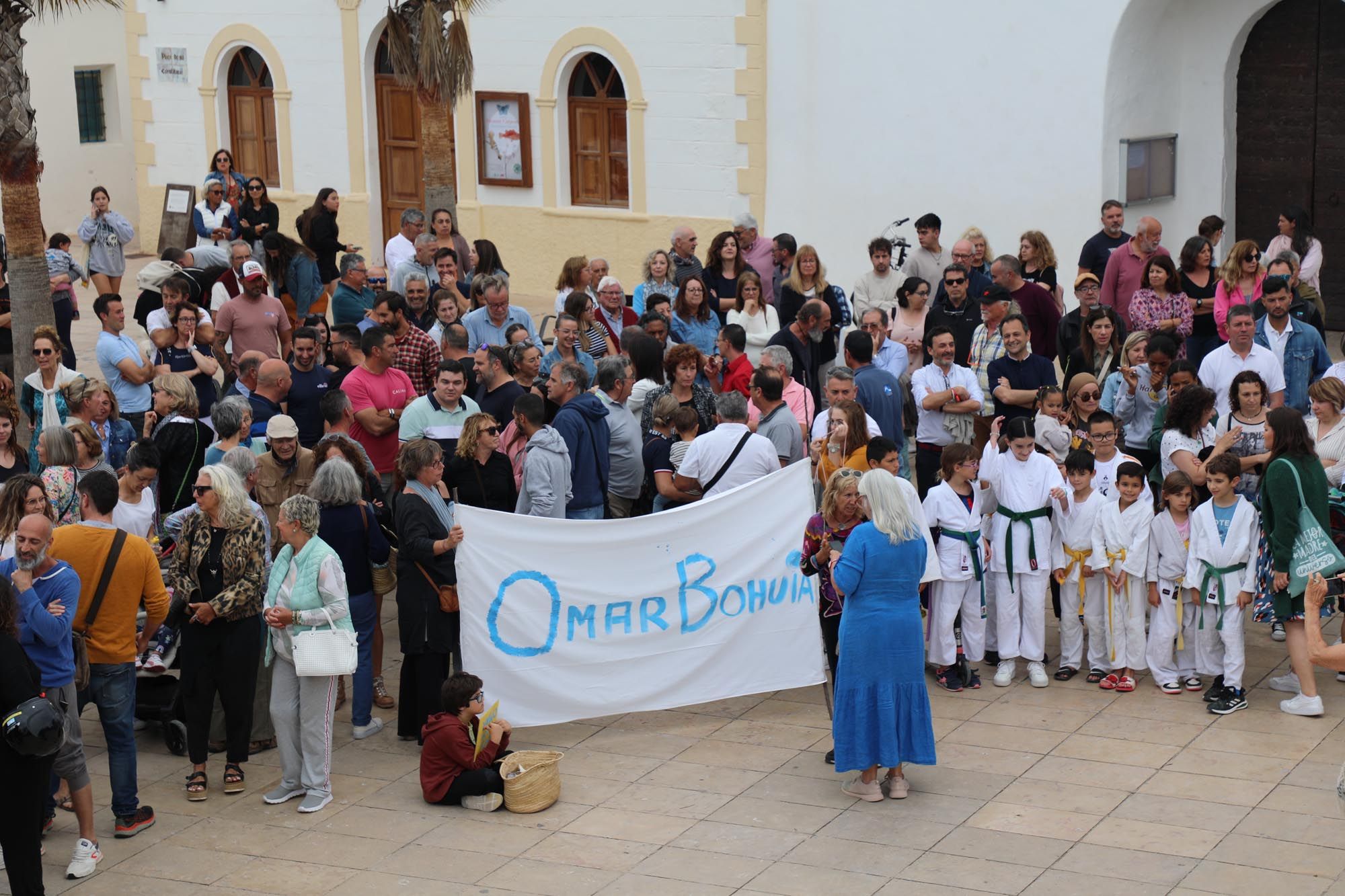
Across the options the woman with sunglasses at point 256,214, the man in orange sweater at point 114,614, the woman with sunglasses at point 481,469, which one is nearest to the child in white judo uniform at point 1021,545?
the woman with sunglasses at point 481,469

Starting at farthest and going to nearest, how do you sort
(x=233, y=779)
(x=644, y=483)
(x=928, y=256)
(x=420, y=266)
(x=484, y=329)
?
(x=928, y=256) → (x=420, y=266) → (x=484, y=329) → (x=644, y=483) → (x=233, y=779)

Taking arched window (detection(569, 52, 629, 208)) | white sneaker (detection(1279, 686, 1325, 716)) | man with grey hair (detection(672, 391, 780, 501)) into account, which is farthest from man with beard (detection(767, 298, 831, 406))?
arched window (detection(569, 52, 629, 208))

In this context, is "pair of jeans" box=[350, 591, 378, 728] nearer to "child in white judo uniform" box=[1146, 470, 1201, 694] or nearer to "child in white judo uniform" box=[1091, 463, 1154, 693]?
"child in white judo uniform" box=[1091, 463, 1154, 693]

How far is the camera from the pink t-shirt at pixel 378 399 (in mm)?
10875

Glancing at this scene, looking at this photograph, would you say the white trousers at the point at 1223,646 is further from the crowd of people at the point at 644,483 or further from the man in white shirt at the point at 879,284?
the man in white shirt at the point at 879,284

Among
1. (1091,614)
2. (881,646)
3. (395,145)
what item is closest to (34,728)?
(881,646)

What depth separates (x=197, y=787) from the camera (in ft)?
28.1

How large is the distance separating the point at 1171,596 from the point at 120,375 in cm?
720

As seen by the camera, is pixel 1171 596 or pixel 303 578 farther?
pixel 1171 596

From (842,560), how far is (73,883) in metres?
3.78

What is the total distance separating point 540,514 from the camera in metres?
9.51

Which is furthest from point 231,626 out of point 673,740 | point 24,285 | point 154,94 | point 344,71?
point 154,94

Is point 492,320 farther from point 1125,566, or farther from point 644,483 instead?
point 1125,566

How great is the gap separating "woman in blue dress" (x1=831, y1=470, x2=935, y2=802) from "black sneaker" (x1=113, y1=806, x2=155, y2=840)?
3.33m
